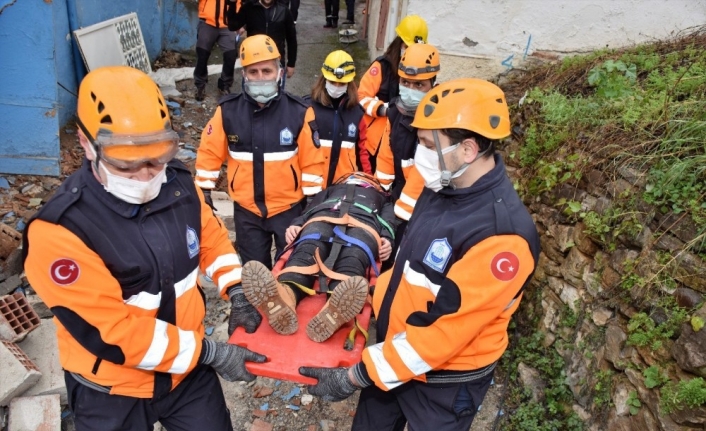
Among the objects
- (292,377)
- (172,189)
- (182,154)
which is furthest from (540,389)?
(182,154)

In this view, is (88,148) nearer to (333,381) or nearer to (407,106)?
(333,381)

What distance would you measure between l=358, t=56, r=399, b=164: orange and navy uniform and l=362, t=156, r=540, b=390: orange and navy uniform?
9.21 feet

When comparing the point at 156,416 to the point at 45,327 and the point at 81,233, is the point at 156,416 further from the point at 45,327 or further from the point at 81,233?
the point at 45,327

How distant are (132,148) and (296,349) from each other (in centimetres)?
139

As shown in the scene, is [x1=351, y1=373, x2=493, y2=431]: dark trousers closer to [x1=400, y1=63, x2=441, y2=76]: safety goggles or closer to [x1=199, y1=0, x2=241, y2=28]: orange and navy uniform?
[x1=400, y1=63, x2=441, y2=76]: safety goggles

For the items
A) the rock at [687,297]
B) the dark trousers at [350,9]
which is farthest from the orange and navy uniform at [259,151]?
the dark trousers at [350,9]

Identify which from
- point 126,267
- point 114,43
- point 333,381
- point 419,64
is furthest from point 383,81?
point 114,43

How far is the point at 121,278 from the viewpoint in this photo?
6.43 feet

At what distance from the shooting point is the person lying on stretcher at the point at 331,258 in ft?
8.37

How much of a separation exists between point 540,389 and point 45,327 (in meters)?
3.72

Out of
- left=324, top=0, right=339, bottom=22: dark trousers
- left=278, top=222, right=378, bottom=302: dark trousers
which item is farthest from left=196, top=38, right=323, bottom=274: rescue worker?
left=324, top=0, right=339, bottom=22: dark trousers

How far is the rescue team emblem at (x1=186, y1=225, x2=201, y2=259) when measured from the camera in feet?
7.26

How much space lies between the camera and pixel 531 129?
431 cm

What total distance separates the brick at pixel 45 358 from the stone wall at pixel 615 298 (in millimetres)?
3355
